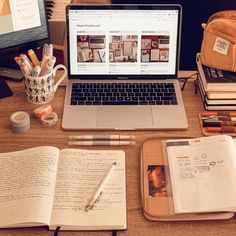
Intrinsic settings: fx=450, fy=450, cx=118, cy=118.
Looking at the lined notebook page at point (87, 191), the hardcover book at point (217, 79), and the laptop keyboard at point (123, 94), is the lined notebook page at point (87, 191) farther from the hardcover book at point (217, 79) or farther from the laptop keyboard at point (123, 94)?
the hardcover book at point (217, 79)

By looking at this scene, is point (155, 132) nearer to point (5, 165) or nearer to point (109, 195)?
point (109, 195)

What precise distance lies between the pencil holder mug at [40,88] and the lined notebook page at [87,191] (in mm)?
256

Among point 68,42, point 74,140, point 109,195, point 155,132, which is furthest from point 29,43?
point 109,195

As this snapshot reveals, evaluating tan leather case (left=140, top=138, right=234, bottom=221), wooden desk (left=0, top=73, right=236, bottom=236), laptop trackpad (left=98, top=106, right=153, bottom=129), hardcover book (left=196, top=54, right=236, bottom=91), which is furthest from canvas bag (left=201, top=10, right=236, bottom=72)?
tan leather case (left=140, top=138, right=234, bottom=221)

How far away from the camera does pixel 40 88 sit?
1.38 m

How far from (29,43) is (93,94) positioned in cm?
29

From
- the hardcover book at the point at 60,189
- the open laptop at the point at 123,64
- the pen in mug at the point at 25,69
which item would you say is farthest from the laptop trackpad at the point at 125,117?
the pen in mug at the point at 25,69

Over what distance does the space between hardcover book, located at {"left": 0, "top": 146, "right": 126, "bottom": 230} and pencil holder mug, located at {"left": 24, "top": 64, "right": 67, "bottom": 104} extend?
0.24m

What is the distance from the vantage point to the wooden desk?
1045mm

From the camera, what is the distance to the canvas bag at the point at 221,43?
136 cm

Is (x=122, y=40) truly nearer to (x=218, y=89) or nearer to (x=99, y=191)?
(x=218, y=89)

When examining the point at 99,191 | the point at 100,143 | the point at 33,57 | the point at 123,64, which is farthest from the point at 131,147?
the point at 33,57

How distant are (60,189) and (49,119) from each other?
0.96 feet

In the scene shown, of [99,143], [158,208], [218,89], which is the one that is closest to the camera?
[158,208]
